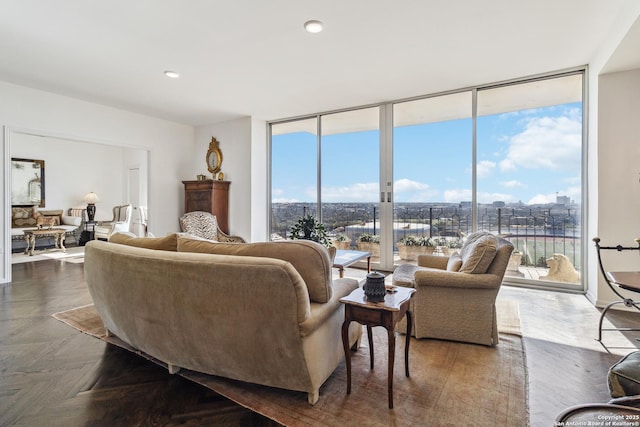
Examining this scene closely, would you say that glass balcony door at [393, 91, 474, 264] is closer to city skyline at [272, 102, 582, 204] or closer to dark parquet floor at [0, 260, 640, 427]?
city skyline at [272, 102, 582, 204]

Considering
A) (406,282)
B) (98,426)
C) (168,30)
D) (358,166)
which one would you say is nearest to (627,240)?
(406,282)

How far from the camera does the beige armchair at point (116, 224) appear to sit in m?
7.16

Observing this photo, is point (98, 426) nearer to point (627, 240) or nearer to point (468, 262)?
point (468, 262)

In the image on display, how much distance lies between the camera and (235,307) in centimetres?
153

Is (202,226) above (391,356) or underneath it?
above

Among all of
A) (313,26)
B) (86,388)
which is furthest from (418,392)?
(313,26)

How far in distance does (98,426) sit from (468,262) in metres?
2.46

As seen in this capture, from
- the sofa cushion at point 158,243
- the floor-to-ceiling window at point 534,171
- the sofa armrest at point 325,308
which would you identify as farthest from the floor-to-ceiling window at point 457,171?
the sofa cushion at point 158,243

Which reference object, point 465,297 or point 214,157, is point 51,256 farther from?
point 465,297

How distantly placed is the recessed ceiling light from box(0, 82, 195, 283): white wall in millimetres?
4019

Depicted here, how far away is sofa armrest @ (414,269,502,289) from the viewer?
7.44ft

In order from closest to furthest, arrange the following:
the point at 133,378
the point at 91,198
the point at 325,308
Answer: the point at 325,308 → the point at 133,378 → the point at 91,198

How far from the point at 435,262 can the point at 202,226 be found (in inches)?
146

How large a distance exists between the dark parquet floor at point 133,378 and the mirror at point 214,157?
3.48 metres
